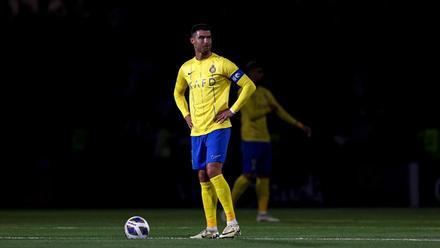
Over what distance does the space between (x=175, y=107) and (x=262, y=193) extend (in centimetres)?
667

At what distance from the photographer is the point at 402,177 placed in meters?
19.5

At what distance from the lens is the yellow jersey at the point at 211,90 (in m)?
9.74

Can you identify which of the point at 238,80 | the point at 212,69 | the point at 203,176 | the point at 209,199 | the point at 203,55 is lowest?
the point at 209,199

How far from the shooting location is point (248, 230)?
38.2ft

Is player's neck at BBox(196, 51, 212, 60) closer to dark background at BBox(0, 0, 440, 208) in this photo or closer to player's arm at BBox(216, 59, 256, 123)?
player's arm at BBox(216, 59, 256, 123)

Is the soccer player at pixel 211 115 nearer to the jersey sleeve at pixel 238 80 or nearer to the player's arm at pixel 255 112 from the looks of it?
the jersey sleeve at pixel 238 80

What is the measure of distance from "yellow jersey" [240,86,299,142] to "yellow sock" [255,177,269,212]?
0.63 m

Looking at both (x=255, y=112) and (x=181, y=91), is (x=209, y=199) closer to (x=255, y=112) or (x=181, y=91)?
(x=181, y=91)

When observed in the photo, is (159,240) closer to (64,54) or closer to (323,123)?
(323,123)

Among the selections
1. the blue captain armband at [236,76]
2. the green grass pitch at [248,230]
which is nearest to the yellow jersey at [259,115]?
the green grass pitch at [248,230]

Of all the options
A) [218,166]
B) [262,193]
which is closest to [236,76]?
[218,166]

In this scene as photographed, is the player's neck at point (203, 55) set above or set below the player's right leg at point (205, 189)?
above

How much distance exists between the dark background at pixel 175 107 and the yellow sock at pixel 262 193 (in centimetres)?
422

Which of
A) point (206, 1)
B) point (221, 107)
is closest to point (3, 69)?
point (206, 1)
